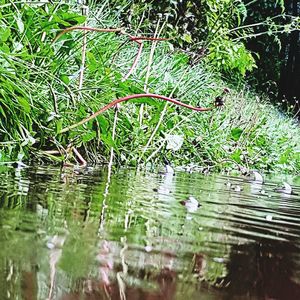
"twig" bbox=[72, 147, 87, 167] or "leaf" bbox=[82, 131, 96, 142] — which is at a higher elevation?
"leaf" bbox=[82, 131, 96, 142]

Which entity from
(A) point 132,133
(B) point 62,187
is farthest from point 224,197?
(A) point 132,133

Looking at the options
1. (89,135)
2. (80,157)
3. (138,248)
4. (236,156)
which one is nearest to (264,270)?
(138,248)

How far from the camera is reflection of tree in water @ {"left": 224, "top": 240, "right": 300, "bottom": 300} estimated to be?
1.52 feet

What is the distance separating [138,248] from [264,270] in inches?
5.4

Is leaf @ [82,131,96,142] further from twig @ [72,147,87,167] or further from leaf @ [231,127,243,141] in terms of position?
leaf @ [231,127,243,141]

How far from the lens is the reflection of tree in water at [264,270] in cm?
46

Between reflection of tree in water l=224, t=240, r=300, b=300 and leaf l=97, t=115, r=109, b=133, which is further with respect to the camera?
leaf l=97, t=115, r=109, b=133

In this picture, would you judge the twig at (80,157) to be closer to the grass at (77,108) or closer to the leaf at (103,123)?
the grass at (77,108)

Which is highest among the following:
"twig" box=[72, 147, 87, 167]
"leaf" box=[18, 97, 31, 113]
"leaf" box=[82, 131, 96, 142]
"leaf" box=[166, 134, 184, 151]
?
"leaf" box=[166, 134, 184, 151]

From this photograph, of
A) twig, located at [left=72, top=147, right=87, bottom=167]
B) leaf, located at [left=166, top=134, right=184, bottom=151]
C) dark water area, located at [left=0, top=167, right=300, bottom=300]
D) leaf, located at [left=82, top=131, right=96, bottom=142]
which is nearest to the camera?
dark water area, located at [left=0, top=167, right=300, bottom=300]

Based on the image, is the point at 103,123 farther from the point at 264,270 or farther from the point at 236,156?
the point at 236,156

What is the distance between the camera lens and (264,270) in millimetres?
562

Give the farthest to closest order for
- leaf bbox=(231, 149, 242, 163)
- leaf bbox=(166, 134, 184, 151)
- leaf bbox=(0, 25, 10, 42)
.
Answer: leaf bbox=(231, 149, 242, 163) → leaf bbox=(166, 134, 184, 151) → leaf bbox=(0, 25, 10, 42)

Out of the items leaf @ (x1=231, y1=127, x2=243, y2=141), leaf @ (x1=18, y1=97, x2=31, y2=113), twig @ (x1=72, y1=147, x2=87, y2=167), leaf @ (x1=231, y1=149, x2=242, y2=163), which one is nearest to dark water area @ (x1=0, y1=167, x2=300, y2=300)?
leaf @ (x1=18, y1=97, x2=31, y2=113)
